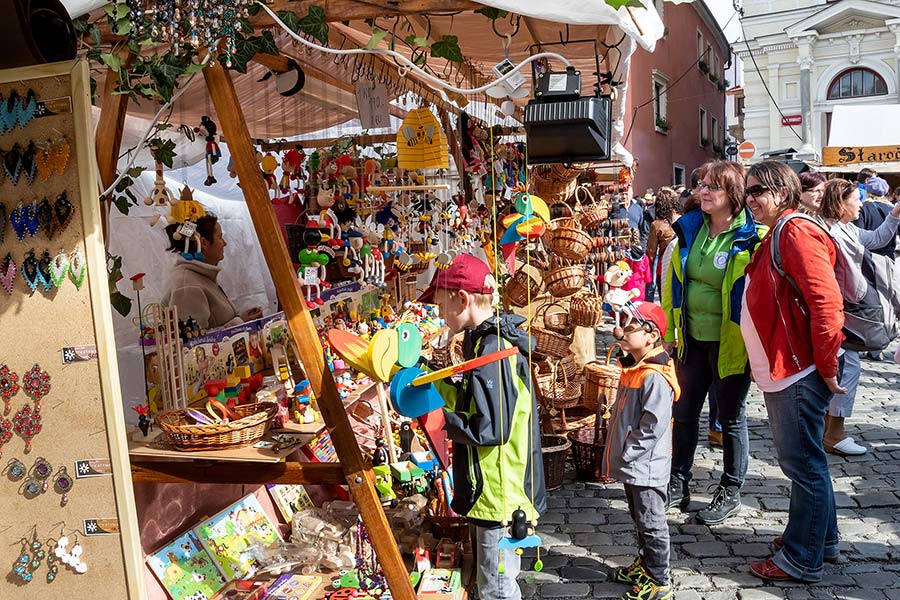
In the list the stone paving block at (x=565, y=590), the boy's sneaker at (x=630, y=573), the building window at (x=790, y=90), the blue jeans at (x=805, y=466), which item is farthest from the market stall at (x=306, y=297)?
the building window at (x=790, y=90)

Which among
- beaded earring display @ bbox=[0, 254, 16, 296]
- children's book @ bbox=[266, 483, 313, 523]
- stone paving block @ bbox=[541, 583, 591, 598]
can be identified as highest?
→ beaded earring display @ bbox=[0, 254, 16, 296]

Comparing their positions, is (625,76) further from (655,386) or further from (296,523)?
(296,523)

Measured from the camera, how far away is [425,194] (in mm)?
5574

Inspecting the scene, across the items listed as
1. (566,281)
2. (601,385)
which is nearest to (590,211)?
(566,281)

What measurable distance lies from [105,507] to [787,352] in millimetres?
2713

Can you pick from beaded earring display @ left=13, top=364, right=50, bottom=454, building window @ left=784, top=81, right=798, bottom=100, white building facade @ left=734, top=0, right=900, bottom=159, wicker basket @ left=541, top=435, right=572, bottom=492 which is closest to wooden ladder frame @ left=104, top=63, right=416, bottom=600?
beaded earring display @ left=13, top=364, right=50, bottom=454

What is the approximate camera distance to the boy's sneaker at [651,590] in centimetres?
323

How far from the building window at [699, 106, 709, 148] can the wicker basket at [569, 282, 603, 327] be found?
23.8 m

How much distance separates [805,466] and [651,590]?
86 cm

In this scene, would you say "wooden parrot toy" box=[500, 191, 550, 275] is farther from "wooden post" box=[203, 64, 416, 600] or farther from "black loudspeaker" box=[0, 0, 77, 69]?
"black loudspeaker" box=[0, 0, 77, 69]

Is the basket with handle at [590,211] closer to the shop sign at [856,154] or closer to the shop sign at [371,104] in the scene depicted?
the shop sign at [371,104]

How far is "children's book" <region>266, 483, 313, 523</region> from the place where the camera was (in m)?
3.72

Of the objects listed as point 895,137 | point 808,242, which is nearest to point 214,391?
point 808,242

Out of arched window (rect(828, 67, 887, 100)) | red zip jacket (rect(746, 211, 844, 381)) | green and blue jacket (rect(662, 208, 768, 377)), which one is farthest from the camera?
arched window (rect(828, 67, 887, 100))
